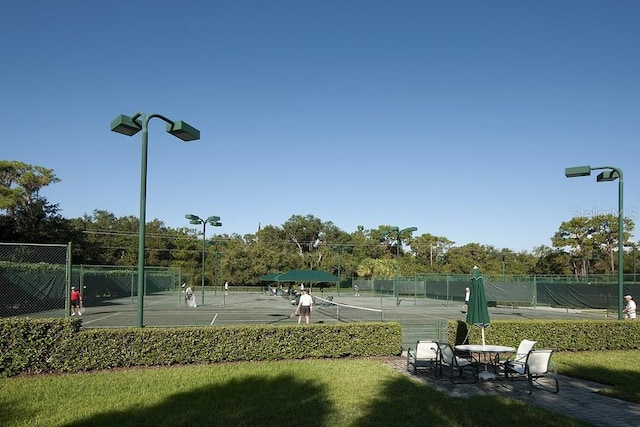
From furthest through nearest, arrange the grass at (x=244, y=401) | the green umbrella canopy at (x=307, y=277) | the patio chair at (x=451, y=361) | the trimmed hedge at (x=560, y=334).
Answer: the green umbrella canopy at (x=307, y=277)
the trimmed hedge at (x=560, y=334)
the patio chair at (x=451, y=361)
the grass at (x=244, y=401)

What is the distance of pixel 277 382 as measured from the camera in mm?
9242

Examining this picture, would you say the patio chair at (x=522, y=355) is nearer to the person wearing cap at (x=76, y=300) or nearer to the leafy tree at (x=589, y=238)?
the person wearing cap at (x=76, y=300)

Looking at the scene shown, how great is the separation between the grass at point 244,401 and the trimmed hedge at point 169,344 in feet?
1.18

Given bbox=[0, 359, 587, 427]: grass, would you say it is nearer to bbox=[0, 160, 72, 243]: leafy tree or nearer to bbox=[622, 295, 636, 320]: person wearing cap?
bbox=[622, 295, 636, 320]: person wearing cap

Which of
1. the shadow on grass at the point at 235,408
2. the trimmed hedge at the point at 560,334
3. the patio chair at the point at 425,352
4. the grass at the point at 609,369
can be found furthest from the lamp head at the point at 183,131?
the grass at the point at 609,369

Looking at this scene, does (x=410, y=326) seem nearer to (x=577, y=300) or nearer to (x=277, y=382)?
(x=277, y=382)

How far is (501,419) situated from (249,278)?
6124cm

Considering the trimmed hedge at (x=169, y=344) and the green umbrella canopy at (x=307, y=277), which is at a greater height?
the green umbrella canopy at (x=307, y=277)

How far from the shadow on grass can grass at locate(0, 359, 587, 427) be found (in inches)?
0.5

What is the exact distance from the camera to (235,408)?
744 cm

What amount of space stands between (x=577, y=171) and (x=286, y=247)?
7807 centimetres

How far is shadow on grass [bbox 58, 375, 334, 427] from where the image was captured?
6.75 meters

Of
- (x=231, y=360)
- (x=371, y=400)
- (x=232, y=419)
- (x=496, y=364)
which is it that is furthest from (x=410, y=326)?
(x=232, y=419)

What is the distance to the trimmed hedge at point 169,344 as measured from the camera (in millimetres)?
9758
